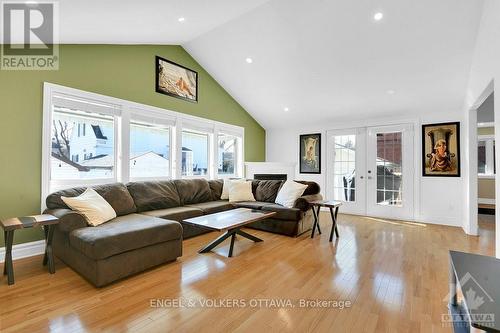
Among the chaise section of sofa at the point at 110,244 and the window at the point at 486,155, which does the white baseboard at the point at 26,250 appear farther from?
the window at the point at 486,155

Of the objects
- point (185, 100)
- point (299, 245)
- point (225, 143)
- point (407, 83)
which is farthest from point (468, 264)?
point (225, 143)

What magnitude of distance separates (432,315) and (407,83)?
372 centimetres

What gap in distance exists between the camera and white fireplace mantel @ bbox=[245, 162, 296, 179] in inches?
239

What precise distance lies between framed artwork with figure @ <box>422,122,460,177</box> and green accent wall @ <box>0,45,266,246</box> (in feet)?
16.0

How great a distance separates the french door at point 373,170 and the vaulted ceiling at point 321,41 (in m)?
0.55

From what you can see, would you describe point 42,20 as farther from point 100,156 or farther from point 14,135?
point 100,156

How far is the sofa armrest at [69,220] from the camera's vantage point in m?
2.39

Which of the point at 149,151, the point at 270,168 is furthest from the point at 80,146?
the point at 270,168

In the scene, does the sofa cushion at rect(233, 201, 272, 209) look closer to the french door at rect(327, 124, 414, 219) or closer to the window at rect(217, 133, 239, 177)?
the window at rect(217, 133, 239, 177)

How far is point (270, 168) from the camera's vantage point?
623cm

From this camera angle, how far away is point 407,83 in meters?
4.16

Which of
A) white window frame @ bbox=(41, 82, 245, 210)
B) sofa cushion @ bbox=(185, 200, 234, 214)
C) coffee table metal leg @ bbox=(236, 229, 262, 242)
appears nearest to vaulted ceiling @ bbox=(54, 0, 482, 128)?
white window frame @ bbox=(41, 82, 245, 210)

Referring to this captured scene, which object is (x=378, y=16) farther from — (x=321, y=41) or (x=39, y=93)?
(x=39, y=93)

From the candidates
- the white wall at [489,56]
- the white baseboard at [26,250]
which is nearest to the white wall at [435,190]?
the white wall at [489,56]
